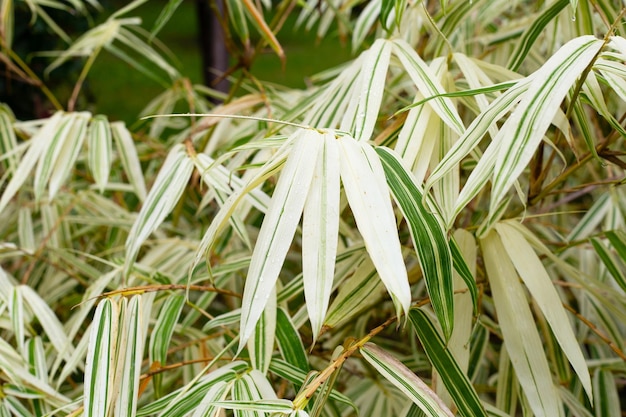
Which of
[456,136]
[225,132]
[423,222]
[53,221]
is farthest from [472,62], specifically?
[53,221]

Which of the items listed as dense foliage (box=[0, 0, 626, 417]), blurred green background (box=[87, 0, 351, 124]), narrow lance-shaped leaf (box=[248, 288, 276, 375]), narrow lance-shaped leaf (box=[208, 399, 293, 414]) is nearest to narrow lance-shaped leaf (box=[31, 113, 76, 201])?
dense foliage (box=[0, 0, 626, 417])

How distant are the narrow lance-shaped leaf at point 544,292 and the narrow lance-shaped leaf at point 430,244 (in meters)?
0.11

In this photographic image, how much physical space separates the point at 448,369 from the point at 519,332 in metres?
0.07

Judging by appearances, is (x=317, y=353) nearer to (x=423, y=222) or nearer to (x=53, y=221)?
(x=423, y=222)

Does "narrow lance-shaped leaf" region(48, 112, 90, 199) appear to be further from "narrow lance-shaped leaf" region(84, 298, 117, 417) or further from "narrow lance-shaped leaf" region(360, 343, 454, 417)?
"narrow lance-shaped leaf" region(360, 343, 454, 417)

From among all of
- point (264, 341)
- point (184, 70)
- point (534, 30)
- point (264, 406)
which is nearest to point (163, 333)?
point (264, 341)

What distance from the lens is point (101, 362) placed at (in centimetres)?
50

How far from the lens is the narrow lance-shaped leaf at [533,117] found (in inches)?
16.2

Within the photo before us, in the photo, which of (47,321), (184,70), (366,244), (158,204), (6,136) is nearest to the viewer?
(366,244)

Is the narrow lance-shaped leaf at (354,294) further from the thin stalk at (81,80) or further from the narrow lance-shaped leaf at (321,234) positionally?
the thin stalk at (81,80)

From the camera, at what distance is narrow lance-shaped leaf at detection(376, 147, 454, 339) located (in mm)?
468

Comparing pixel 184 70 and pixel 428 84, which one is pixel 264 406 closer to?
pixel 428 84

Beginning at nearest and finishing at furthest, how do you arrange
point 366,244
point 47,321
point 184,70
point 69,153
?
point 366,244
point 47,321
point 69,153
point 184,70

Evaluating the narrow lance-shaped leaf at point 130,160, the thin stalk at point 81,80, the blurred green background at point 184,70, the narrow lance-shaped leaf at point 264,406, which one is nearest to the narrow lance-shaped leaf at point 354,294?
the narrow lance-shaped leaf at point 264,406
